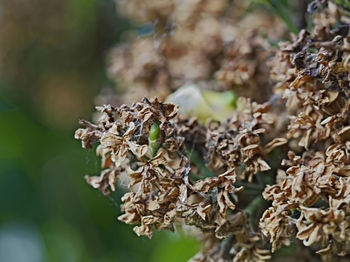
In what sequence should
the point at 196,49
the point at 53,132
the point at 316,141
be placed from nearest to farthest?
1. the point at 316,141
2. the point at 196,49
3. the point at 53,132

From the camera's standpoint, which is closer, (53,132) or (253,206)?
(253,206)

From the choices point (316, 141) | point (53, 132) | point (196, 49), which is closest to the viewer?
point (316, 141)

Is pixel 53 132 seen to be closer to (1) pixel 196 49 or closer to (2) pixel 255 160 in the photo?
(1) pixel 196 49

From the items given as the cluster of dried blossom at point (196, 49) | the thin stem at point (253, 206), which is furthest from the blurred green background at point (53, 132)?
the thin stem at point (253, 206)

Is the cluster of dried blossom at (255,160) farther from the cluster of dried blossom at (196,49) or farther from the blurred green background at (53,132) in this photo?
the blurred green background at (53,132)

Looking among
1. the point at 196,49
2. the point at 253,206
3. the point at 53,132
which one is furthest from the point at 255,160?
the point at 53,132

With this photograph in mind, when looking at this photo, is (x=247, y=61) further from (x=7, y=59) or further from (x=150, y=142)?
(x=7, y=59)

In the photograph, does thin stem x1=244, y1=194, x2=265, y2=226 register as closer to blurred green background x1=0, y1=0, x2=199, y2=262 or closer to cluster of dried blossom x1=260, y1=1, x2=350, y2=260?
cluster of dried blossom x1=260, y1=1, x2=350, y2=260

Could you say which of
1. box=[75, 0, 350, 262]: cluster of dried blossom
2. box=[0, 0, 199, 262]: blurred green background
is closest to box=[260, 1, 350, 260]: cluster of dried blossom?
box=[75, 0, 350, 262]: cluster of dried blossom
